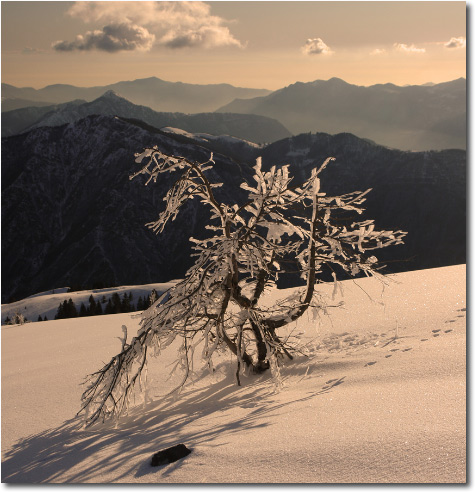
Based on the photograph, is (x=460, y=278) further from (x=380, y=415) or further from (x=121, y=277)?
(x=121, y=277)

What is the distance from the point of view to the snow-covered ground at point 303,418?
12.0ft

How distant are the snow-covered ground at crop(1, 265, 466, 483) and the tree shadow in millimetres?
19

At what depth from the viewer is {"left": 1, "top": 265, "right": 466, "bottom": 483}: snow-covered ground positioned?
366cm

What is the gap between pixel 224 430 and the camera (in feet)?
15.8

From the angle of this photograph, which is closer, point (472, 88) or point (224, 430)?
point (224, 430)

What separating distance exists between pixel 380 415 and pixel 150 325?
3225 mm

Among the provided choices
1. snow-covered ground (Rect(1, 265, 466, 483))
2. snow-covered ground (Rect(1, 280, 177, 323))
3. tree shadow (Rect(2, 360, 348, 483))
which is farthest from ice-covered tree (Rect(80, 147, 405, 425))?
snow-covered ground (Rect(1, 280, 177, 323))

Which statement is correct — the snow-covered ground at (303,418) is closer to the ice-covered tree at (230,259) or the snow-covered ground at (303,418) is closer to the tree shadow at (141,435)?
the tree shadow at (141,435)

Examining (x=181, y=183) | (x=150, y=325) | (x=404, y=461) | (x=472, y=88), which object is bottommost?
(x=404, y=461)

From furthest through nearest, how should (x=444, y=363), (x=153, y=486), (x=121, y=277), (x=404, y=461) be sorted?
(x=121, y=277) → (x=444, y=363) → (x=153, y=486) → (x=404, y=461)

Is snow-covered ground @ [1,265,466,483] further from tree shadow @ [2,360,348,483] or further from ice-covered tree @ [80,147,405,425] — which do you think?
ice-covered tree @ [80,147,405,425]

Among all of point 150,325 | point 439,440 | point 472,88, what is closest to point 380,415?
point 439,440

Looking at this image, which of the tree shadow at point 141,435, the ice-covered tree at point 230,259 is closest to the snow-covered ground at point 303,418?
the tree shadow at point 141,435

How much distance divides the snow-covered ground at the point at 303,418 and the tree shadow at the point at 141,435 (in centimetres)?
2
